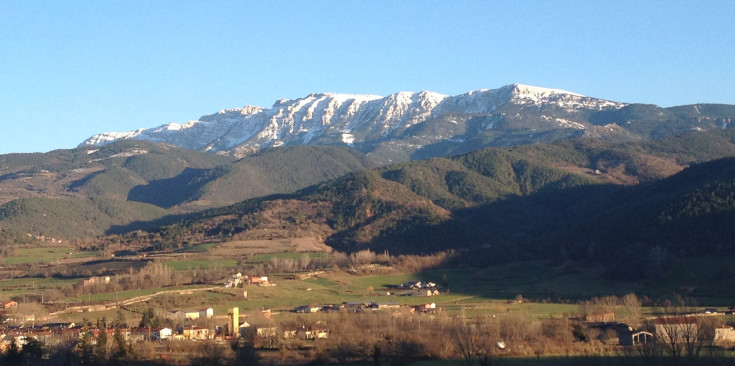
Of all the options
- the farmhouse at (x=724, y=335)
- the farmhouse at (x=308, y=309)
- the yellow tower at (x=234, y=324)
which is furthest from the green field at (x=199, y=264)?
the farmhouse at (x=724, y=335)

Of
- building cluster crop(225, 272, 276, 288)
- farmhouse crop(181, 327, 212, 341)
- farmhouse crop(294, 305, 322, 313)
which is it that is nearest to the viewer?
farmhouse crop(181, 327, 212, 341)

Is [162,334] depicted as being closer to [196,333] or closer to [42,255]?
[196,333]

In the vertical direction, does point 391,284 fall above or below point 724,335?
above

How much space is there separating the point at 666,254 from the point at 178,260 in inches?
2687

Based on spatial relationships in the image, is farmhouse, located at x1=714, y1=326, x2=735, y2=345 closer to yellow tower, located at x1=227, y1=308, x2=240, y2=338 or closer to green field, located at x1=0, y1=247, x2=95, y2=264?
yellow tower, located at x1=227, y1=308, x2=240, y2=338

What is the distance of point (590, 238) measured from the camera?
142 meters

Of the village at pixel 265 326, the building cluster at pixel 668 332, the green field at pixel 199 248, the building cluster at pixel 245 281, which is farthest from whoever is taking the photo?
the green field at pixel 199 248

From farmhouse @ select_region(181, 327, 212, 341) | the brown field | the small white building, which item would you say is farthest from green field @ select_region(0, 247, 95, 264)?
the small white building

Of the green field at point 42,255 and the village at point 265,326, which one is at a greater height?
the green field at point 42,255

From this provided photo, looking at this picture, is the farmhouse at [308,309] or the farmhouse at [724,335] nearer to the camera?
the farmhouse at [724,335]

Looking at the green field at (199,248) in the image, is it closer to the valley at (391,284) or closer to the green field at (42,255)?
the valley at (391,284)

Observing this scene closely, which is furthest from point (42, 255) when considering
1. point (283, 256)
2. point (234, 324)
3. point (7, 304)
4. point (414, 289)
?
point (234, 324)

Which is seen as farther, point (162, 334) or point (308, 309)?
point (308, 309)

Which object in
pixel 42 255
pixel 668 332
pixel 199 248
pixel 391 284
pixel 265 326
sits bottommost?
pixel 265 326
